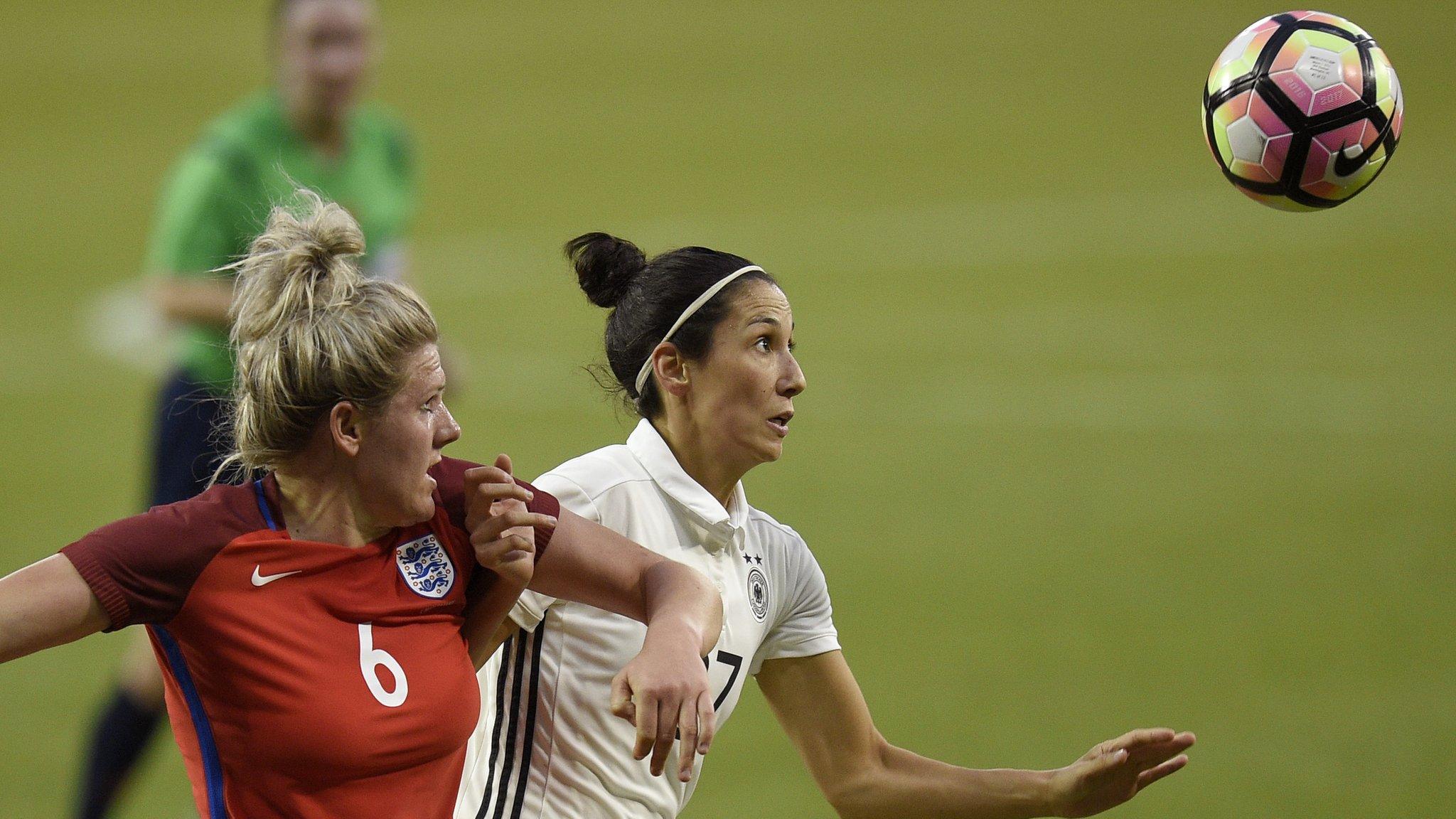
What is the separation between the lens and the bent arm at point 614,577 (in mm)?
3080

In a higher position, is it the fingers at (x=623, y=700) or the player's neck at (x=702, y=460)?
the player's neck at (x=702, y=460)

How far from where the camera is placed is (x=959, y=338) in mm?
12672

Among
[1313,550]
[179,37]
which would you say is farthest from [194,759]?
[179,37]

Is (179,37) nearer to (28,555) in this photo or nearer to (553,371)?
(553,371)

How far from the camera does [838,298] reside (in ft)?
44.4

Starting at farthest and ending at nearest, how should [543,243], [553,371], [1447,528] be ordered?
[543,243], [553,371], [1447,528]

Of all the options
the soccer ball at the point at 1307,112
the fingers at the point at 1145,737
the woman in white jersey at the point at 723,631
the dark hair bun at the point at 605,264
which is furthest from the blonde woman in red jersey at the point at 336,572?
the soccer ball at the point at 1307,112

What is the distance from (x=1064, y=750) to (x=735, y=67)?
645 inches

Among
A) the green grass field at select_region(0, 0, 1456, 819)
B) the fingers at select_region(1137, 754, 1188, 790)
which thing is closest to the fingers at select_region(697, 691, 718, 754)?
the fingers at select_region(1137, 754, 1188, 790)

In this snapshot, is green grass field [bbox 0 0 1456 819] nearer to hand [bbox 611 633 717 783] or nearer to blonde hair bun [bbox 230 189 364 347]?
hand [bbox 611 633 717 783]

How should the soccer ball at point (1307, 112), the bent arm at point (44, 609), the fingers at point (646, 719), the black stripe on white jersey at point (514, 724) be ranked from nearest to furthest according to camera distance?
the bent arm at point (44, 609), the fingers at point (646, 719), the black stripe on white jersey at point (514, 724), the soccer ball at point (1307, 112)

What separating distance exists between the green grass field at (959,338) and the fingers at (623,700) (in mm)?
3339

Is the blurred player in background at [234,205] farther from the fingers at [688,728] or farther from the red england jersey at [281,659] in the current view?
the fingers at [688,728]

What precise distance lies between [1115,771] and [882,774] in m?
0.53
